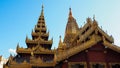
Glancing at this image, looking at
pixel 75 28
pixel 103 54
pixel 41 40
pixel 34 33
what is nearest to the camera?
pixel 103 54

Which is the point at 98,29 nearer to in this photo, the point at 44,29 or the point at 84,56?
the point at 84,56

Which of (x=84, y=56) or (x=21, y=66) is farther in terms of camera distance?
(x=21, y=66)

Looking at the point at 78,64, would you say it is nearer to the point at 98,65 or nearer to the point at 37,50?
the point at 98,65

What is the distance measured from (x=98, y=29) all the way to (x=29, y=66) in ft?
27.8

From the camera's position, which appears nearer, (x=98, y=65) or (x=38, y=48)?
(x=98, y=65)

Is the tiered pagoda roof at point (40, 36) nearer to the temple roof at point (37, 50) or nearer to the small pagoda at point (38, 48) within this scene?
the small pagoda at point (38, 48)

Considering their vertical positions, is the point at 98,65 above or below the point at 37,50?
below

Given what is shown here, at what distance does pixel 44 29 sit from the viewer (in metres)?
30.9

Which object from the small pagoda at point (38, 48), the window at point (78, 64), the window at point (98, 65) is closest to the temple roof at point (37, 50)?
the small pagoda at point (38, 48)

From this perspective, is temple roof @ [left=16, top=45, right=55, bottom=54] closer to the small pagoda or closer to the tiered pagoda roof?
the small pagoda

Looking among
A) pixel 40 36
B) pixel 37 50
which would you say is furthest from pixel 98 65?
pixel 40 36

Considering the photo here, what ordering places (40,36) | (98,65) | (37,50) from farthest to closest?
(40,36), (37,50), (98,65)

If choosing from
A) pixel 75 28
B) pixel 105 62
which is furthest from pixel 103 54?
pixel 75 28

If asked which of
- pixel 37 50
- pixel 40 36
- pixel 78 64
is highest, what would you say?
pixel 40 36
